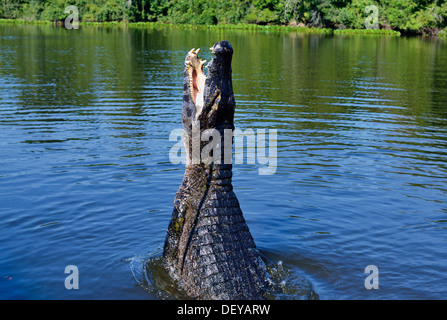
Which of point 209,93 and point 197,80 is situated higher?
point 197,80

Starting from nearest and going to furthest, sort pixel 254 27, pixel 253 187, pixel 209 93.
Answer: pixel 209 93
pixel 253 187
pixel 254 27

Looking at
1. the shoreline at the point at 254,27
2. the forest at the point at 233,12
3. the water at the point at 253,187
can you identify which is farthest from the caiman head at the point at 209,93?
the forest at the point at 233,12

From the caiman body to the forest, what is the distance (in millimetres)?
65037

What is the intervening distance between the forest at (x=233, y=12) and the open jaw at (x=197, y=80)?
6499cm

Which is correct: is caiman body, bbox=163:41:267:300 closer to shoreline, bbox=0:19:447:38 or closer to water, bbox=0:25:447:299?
water, bbox=0:25:447:299

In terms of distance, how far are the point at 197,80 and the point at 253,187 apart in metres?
4.91

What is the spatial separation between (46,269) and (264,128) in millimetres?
9232

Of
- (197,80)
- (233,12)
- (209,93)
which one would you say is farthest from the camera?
(233,12)

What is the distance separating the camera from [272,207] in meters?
10.2

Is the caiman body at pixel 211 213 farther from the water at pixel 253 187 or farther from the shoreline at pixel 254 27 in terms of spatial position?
the shoreline at pixel 254 27

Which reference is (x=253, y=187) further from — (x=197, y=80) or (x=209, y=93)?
(x=209, y=93)

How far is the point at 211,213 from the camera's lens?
646 cm

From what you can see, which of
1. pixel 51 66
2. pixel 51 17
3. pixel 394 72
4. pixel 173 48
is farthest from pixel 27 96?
pixel 51 17

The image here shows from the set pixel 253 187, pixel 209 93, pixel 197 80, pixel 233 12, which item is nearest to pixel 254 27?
pixel 233 12
